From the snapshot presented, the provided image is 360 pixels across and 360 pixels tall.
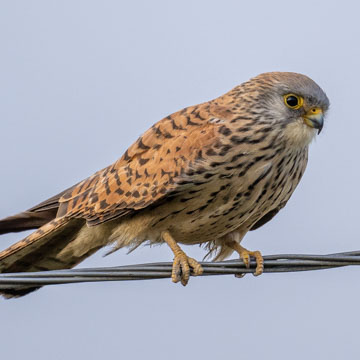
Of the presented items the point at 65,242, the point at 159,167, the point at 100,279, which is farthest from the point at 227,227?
the point at 100,279

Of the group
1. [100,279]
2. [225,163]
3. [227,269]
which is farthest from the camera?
[225,163]

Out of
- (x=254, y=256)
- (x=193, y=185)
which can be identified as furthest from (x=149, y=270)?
(x=254, y=256)

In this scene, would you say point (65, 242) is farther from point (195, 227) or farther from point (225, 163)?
point (225, 163)

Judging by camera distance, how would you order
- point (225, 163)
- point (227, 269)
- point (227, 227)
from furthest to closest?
point (227, 227) → point (225, 163) → point (227, 269)

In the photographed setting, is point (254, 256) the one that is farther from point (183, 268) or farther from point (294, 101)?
point (294, 101)

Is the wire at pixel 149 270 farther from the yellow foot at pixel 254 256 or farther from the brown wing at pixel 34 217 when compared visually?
the brown wing at pixel 34 217

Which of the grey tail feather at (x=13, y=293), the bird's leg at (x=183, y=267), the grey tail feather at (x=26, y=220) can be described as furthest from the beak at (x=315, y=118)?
the grey tail feather at (x=13, y=293)

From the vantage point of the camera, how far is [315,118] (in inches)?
212

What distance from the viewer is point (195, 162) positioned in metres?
5.18

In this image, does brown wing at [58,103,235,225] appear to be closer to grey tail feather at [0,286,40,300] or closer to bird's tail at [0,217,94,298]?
bird's tail at [0,217,94,298]

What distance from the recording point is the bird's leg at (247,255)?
200 inches

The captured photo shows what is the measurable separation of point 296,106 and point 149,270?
186 cm

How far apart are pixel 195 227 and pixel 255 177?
497mm

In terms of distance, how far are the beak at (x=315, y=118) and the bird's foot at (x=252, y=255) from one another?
32.4 inches
